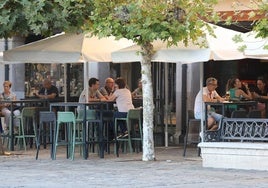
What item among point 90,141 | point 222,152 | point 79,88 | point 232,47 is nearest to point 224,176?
point 222,152

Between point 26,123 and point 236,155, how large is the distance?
263 inches

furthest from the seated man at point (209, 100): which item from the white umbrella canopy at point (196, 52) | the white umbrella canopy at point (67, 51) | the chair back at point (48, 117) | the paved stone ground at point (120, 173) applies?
the chair back at point (48, 117)

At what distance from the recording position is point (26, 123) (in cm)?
2092

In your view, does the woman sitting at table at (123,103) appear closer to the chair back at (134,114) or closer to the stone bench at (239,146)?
the chair back at (134,114)

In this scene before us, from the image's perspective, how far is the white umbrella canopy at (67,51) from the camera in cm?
1823

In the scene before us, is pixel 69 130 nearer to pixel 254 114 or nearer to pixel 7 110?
pixel 254 114

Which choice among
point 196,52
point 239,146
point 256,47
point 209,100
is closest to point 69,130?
point 209,100

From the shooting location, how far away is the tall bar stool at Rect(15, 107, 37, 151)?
20375 millimetres

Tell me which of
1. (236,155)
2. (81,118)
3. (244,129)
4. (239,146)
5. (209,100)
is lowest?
(236,155)

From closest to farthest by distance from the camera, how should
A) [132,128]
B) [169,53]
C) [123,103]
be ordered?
[169,53], [132,128], [123,103]

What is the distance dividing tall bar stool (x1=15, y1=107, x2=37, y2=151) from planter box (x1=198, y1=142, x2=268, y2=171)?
524 centimetres

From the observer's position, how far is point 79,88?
26281 mm

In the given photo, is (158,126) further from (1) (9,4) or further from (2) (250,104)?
(1) (9,4)

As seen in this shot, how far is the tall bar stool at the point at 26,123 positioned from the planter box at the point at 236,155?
5236mm
